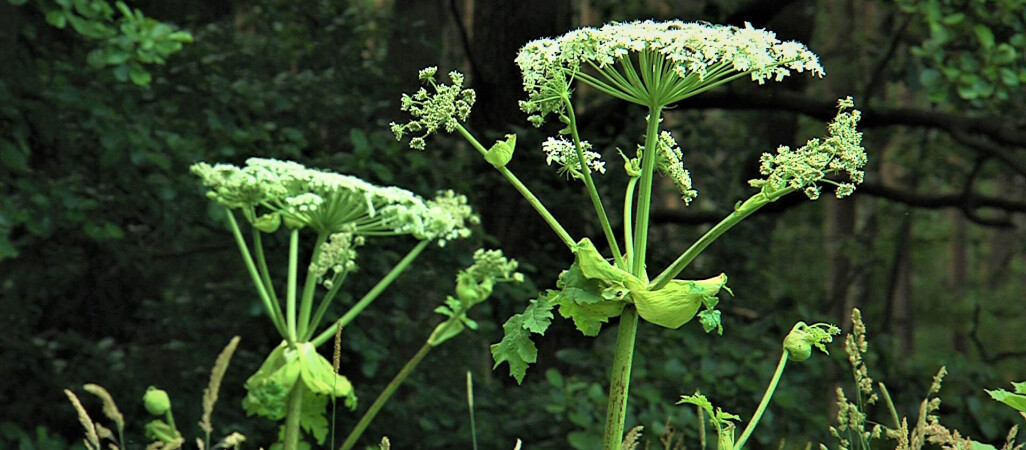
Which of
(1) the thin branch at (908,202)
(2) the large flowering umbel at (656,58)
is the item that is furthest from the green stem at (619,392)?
(1) the thin branch at (908,202)

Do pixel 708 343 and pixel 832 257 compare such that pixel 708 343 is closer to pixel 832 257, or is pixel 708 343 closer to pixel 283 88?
pixel 283 88

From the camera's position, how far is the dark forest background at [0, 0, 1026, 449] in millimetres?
6113

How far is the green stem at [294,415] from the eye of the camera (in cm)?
277

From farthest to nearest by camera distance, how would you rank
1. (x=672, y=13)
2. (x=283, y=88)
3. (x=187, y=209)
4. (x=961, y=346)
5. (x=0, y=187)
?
(x=961, y=346)
(x=672, y=13)
(x=283, y=88)
(x=187, y=209)
(x=0, y=187)

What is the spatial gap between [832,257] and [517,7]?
571cm

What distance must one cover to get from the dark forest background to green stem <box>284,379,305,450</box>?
2858mm

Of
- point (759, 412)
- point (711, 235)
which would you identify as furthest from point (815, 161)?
point (759, 412)

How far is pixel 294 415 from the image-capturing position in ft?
9.37

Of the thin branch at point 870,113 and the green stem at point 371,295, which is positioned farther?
the thin branch at point 870,113

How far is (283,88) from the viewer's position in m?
6.95

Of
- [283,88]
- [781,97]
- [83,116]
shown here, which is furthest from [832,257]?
[83,116]

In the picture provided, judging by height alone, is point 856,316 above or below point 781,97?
below

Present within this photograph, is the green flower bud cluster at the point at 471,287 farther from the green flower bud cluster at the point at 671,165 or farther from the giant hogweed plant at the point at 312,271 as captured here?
the green flower bud cluster at the point at 671,165

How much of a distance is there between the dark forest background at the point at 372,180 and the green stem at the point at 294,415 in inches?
113
